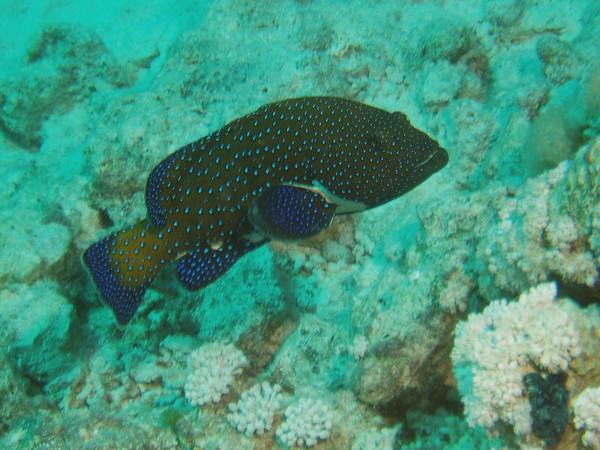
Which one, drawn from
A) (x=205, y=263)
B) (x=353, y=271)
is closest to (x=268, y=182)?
(x=205, y=263)

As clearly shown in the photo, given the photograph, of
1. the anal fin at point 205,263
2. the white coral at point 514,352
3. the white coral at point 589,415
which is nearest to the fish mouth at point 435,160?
the white coral at point 514,352

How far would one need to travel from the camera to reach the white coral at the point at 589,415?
2443 millimetres

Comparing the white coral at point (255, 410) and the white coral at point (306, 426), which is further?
the white coral at point (255, 410)

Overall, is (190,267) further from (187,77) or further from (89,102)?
(89,102)

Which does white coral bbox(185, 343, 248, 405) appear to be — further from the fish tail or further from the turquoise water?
the fish tail

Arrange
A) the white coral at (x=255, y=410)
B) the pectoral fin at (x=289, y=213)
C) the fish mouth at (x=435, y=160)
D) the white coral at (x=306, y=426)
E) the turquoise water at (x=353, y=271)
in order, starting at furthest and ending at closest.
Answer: the white coral at (x=255, y=410) → the white coral at (x=306, y=426) → the fish mouth at (x=435, y=160) → the pectoral fin at (x=289, y=213) → the turquoise water at (x=353, y=271)

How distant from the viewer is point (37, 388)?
17.2ft

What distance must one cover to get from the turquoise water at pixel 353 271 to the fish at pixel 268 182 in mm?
74

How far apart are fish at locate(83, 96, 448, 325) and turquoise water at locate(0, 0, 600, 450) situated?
0.07 metres

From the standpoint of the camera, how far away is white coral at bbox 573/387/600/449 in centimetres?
244

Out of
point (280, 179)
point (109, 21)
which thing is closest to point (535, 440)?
point (280, 179)

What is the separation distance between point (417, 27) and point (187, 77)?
347 centimetres

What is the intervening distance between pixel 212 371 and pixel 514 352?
9.16 feet

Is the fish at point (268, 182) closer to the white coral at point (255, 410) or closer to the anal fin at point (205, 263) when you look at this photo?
the anal fin at point (205, 263)
